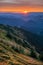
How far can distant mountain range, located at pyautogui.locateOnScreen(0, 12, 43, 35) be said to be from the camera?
14.7 ft

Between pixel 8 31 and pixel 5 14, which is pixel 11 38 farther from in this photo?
pixel 5 14

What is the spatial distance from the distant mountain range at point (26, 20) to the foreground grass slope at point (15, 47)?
0.54 feet

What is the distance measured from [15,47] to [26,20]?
32.4 inches

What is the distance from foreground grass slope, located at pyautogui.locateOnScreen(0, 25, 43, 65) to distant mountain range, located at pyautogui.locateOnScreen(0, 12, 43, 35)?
16cm

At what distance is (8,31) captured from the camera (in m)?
4.61

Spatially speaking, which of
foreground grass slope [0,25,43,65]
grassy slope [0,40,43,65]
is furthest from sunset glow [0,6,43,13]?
grassy slope [0,40,43,65]

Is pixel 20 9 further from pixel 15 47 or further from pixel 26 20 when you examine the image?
pixel 15 47

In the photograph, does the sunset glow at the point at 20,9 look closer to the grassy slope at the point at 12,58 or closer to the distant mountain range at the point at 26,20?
the distant mountain range at the point at 26,20

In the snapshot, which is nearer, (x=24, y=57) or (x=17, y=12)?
(x=24, y=57)

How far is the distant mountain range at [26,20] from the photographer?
4.49 metres

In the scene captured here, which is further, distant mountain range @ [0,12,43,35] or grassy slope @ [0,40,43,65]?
distant mountain range @ [0,12,43,35]

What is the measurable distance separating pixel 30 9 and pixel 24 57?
141 centimetres

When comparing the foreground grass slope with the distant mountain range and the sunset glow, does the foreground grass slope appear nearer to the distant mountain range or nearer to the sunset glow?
the distant mountain range

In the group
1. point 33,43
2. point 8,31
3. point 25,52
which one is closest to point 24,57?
point 25,52
